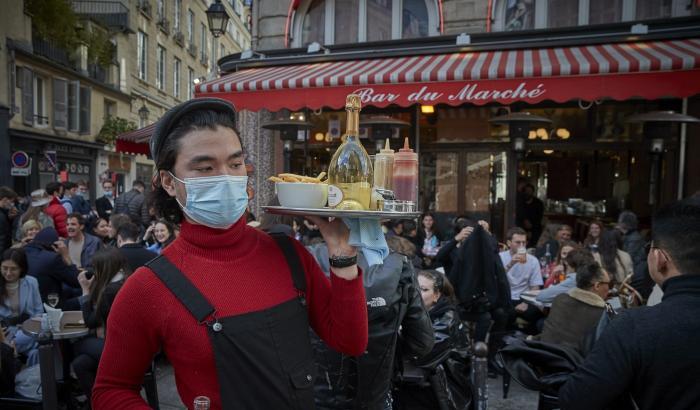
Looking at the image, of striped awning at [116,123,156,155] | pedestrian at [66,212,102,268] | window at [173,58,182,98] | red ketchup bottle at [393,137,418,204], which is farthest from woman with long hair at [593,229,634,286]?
window at [173,58,182,98]

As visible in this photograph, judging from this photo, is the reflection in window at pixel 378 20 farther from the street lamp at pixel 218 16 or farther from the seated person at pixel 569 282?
the seated person at pixel 569 282

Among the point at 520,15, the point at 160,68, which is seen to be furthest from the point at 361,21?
the point at 160,68

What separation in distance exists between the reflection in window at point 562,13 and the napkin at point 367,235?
8254mm

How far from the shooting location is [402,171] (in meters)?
1.88

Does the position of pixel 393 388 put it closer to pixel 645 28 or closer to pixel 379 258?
pixel 379 258

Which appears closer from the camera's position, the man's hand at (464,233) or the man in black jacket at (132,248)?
the man in black jacket at (132,248)

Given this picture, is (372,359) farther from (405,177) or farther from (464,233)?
(464,233)

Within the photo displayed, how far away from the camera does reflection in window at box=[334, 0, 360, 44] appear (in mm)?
9414

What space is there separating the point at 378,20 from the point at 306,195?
28.3 feet

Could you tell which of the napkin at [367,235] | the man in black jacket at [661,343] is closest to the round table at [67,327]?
the napkin at [367,235]

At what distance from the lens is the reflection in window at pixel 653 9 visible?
7680 mm

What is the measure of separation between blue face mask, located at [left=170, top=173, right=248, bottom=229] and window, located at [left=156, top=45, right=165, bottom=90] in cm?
3082

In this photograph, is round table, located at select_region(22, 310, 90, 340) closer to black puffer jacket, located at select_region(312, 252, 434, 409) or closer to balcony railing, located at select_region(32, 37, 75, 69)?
black puffer jacket, located at select_region(312, 252, 434, 409)

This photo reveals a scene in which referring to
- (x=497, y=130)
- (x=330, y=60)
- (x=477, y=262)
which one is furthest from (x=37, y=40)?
(x=477, y=262)
